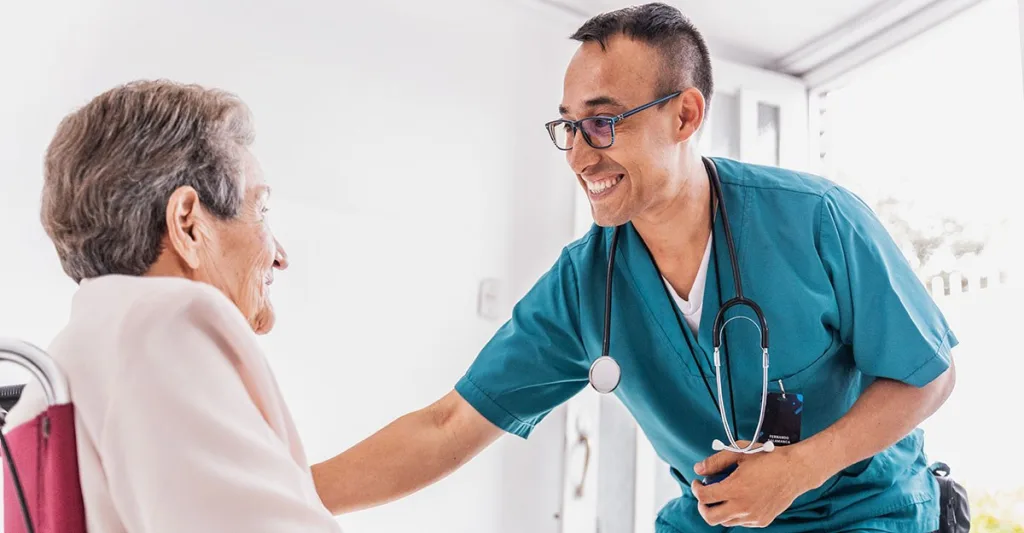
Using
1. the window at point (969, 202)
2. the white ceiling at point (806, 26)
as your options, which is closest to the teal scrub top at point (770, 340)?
the window at point (969, 202)

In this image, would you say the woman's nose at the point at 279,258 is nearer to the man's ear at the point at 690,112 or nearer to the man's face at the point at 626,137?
the man's face at the point at 626,137

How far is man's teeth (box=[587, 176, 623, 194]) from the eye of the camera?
1.65 metres

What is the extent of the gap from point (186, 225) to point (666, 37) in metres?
0.99

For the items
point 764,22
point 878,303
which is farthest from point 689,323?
point 764,22

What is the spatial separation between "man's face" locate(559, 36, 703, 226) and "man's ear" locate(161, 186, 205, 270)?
0.79 metres

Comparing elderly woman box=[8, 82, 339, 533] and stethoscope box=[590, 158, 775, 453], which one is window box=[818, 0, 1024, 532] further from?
elderly woman box=[8, 82, 339, 533]

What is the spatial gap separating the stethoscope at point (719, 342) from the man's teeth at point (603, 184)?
0.30 ft

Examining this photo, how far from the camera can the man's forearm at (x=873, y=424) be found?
1.36 metres

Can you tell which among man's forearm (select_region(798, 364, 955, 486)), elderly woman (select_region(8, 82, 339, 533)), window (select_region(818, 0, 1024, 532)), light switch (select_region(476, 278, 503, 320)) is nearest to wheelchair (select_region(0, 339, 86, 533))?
elderly woman (select_region(8, 82, 339, 533))

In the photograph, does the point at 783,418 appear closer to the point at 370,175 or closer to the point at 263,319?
the point at 263,319

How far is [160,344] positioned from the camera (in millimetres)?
749

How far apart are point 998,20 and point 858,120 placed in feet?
2.03

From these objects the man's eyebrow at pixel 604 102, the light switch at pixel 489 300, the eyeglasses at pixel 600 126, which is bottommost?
the light switch at pixel 489 300

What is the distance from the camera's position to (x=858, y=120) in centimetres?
328
